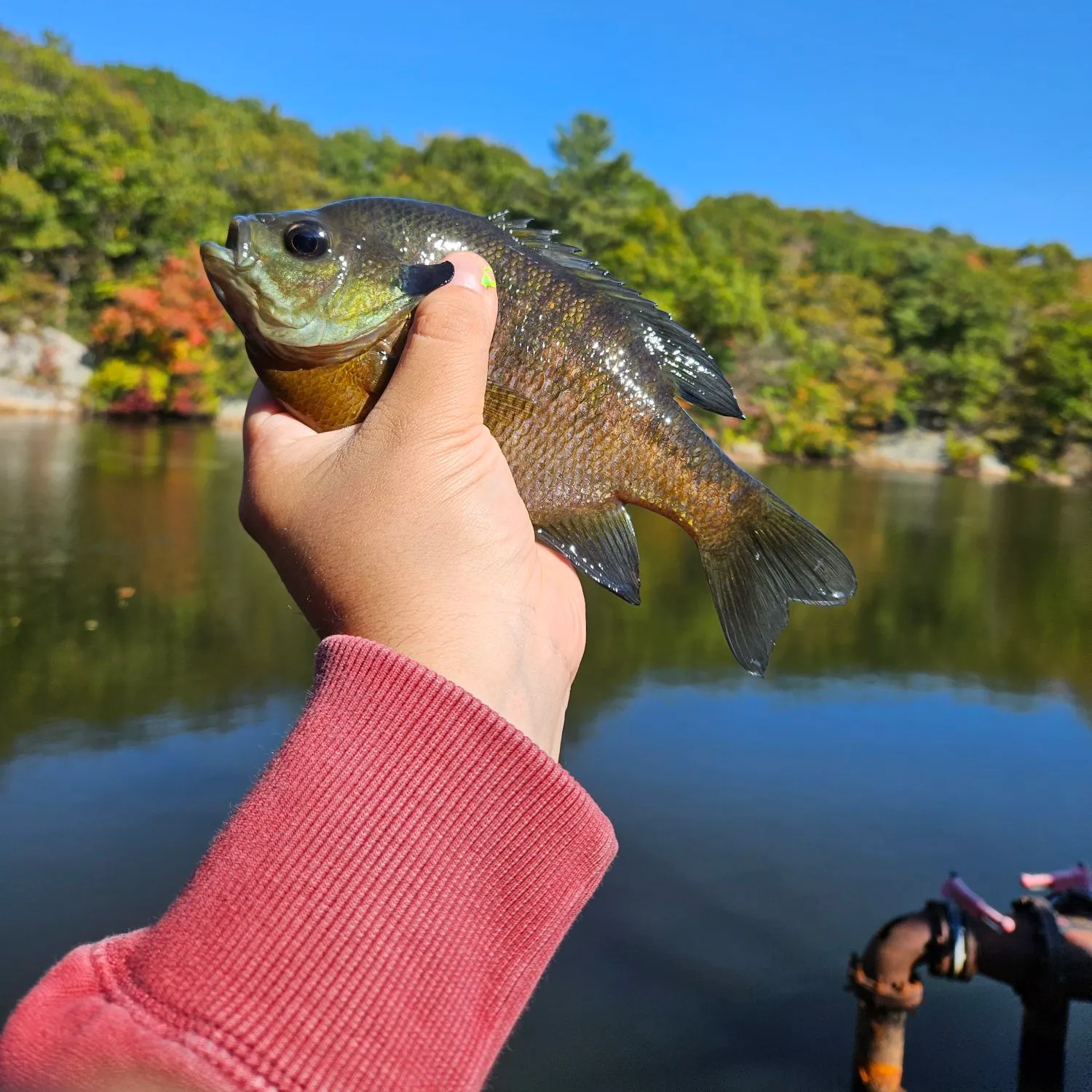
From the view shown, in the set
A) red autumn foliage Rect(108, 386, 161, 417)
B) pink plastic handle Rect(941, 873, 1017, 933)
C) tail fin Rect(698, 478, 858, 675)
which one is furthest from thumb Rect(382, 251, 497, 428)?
red autumn foliage Rect(108, 386, 161, 417)

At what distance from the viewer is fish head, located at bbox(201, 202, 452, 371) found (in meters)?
1.86

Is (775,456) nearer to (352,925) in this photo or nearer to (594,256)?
(594,256)

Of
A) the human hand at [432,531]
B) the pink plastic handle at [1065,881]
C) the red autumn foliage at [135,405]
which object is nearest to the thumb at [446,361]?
the human hand at [432,531]

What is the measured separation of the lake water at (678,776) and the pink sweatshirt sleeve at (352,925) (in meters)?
3.07

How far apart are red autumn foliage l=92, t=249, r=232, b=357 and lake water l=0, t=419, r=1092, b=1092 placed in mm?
14054

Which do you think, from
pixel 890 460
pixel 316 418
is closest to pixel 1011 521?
pixel 890 460

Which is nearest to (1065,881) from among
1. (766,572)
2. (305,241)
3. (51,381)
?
(766,572)

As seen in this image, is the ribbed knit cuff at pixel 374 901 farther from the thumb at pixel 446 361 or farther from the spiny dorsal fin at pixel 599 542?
the spiny dorsal fin at pixel 599 542

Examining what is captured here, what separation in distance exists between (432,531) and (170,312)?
27.2 meters

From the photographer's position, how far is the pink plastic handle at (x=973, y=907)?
354 centimetres

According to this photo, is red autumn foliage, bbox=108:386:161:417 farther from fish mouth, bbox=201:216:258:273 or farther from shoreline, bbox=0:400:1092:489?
fish mouth, bbox=201:216:258:273

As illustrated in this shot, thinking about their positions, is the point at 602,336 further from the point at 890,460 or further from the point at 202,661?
the point at 890,460

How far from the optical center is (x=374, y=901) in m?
1.10

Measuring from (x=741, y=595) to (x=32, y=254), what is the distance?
1305 inches
